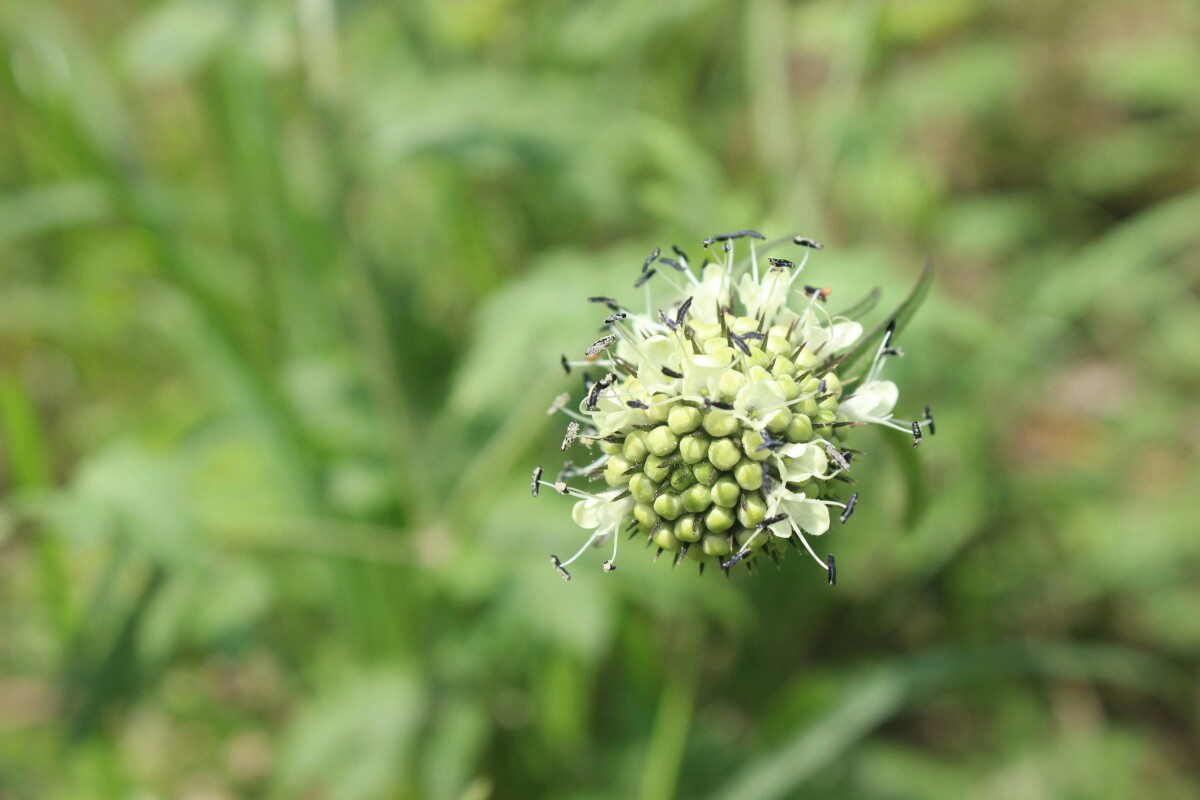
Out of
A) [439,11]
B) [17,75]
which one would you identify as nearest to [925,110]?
[439,11]

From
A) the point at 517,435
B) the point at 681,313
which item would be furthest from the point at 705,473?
the point at 517,435

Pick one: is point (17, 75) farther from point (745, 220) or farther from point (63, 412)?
point (745, 220)

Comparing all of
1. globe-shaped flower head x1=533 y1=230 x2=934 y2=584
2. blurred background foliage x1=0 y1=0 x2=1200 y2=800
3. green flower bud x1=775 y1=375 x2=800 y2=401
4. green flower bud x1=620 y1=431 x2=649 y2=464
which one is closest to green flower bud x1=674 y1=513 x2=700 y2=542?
globe-shaped flower head x1=533 y1=230 x2=934 y2=584

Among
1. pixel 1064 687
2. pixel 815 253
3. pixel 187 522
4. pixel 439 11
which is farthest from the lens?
pixel 439 11

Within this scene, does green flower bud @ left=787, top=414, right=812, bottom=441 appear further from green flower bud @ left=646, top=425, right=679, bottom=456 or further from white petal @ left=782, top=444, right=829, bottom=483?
green flower bud @ left=646, top=425, right=679, bottom=456

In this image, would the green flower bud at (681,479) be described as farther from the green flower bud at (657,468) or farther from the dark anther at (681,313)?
the dark anther at (681,313)
